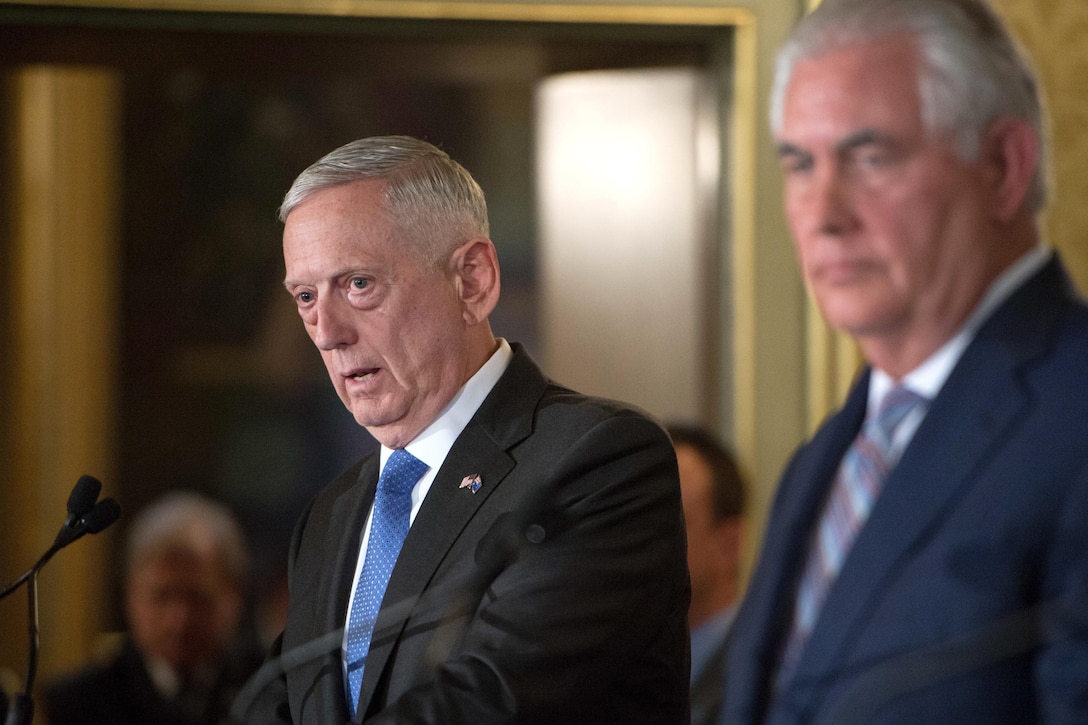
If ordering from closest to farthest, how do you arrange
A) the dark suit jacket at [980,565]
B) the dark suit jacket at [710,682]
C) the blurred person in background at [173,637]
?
the dark suit jacket at [980,565] < the dark suit jacket at [710,682] < the blurred person in background at [173,637]

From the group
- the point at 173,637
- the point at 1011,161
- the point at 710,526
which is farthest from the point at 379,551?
the point at 173,637

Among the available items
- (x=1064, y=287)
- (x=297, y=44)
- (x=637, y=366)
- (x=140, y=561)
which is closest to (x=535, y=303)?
(x=637, y=366)

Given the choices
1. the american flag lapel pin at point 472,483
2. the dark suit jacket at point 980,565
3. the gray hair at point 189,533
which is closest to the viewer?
the dark suit jacket at point 980,565

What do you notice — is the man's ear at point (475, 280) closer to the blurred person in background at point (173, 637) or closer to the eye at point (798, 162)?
the eye at point (798, 162)

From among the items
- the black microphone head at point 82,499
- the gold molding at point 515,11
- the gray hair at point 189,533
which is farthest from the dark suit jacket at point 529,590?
the gold molding at point 515,11

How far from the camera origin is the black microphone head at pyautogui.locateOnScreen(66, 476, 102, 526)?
5.53ft

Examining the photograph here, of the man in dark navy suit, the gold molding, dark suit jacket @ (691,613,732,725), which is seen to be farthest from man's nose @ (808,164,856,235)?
the gold molding

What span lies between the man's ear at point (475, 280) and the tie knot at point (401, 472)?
8.4 inches

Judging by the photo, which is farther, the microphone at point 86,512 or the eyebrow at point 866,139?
the microphone at point 86,512

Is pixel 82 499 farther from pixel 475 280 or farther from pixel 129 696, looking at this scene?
pixel 129 696

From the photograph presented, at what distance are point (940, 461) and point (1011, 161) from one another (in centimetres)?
26

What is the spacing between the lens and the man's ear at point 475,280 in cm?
192

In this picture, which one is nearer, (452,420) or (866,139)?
(866,139)

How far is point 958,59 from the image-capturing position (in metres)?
1.12
